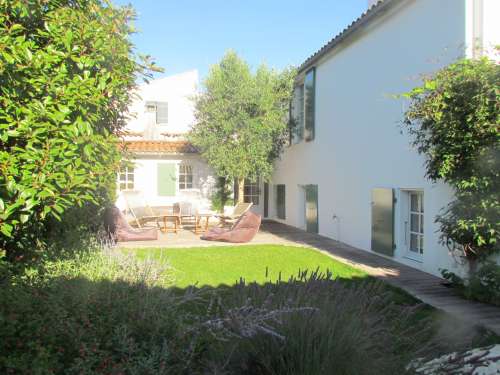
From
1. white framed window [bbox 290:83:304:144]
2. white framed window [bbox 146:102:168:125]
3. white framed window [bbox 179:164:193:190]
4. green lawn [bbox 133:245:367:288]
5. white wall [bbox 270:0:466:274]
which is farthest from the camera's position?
white framed window [bbox 146:102:168:125]

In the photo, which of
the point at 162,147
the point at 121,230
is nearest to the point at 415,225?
the point at 121,230

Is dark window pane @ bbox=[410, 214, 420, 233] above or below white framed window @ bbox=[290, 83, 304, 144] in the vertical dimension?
below

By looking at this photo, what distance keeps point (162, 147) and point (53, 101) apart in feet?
47.5

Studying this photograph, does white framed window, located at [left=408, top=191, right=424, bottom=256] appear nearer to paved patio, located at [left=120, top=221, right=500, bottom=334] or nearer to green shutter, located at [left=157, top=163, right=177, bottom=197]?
paved patio, located at [left=120, top=221, right=500, bottom=334]

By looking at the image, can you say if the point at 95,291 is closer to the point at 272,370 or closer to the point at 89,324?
the point at 89,324

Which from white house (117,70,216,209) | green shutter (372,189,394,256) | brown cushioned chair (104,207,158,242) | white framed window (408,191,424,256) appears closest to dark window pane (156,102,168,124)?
white house (117,70,216,209)

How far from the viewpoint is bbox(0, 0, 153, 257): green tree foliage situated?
285cm

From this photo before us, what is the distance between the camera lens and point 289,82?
49.2 feet

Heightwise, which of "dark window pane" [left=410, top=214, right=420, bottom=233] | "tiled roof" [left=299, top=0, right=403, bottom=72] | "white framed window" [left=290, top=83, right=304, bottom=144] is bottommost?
"dark window pane" [left=410, top=214, right=420, bottom=233]

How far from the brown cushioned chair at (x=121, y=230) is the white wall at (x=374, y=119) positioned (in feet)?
17.6

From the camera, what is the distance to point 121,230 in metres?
11.5

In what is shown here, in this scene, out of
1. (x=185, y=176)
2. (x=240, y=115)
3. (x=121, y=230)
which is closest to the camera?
(x=121, y=230)

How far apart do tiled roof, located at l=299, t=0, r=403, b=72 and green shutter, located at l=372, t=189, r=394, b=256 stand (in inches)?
156

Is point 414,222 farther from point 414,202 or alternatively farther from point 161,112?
point 161,112
